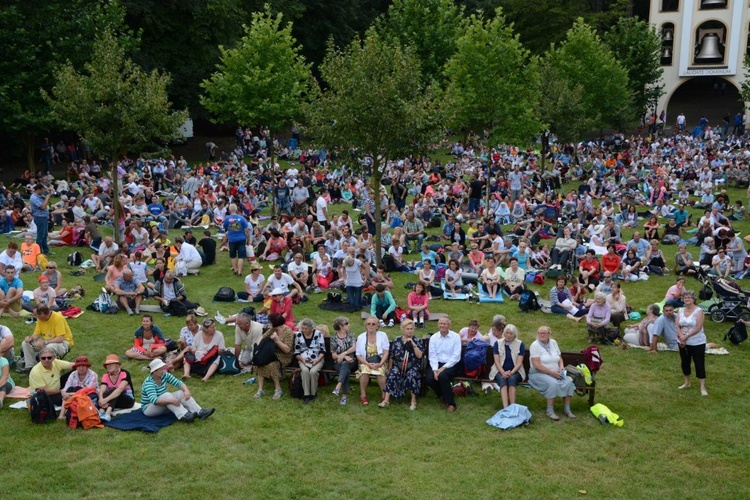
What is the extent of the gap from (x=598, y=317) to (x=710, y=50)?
48.4 m

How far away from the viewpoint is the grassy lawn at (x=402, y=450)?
856 cm

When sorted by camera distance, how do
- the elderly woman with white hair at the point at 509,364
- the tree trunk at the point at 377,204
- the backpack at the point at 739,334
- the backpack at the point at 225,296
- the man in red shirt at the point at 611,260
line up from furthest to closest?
the man in red shirt at the point at 611,260
the tree trunk at the point at 377,204
the backpack at the point at 225,296
the backpack at the point at 739,334
the elderly woman with white hair at the point at 509,364

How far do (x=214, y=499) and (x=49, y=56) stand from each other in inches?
959

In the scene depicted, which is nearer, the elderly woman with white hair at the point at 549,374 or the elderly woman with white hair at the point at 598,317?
the elderly woman with white hair at the point at 549,374

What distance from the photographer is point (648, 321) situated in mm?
13305

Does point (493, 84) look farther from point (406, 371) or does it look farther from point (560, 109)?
point (406, 371)

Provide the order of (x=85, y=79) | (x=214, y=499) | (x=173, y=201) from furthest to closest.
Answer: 1. (x=173, y=201)
2. (x=85, y=79)
3. (x=214, y=499)

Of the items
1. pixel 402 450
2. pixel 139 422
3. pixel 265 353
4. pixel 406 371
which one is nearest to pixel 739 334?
pixel 406 371

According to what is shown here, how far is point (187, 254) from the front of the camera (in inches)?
722

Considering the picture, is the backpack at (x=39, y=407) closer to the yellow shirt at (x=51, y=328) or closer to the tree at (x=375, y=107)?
the yellow shirt at (x=51, y=328)

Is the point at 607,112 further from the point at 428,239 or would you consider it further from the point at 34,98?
the point at 34,98

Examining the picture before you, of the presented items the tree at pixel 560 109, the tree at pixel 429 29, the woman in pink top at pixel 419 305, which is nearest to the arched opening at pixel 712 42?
the tree at pixel 429 29

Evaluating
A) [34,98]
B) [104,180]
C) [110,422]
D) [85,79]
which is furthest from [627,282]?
[34,98]

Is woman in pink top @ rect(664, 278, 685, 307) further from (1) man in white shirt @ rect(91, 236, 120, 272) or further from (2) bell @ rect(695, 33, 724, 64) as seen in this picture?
(2) bell @ rect(695, 33, 724, 64)
